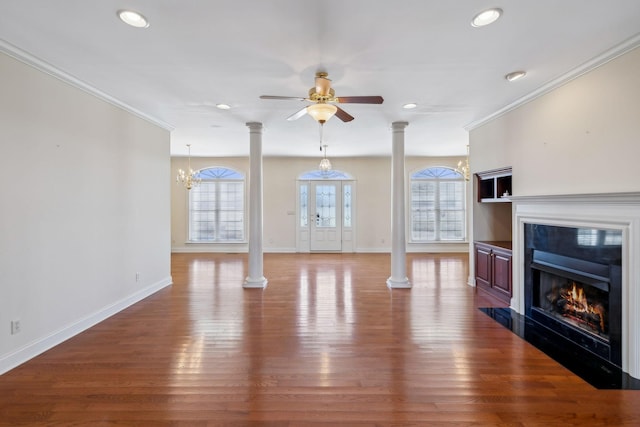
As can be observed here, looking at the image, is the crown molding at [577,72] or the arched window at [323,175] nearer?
the crown molding at [577,72]

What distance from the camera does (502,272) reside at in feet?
14.4

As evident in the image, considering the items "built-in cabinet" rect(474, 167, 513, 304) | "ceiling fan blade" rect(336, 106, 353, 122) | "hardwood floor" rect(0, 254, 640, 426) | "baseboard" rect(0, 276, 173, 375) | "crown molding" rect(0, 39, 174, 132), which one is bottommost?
"hardwood floor" rect(0, 254, 640, 426)

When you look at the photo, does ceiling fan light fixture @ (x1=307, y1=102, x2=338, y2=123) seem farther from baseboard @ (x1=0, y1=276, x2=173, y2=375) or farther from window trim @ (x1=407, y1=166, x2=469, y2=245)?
window trim @ (x1=407, y1=166, x2=469, y2=245)

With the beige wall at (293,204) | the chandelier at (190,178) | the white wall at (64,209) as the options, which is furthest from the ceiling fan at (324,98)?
the chandelier at (190,178)

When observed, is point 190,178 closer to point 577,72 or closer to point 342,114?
point 342,114

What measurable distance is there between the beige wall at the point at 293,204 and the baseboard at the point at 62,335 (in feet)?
14.8

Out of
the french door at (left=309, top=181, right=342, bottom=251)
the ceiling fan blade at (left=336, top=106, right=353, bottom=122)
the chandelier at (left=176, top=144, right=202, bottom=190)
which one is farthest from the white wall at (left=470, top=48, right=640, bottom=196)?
the chandelier at (left=176, top=144, right=202, bottom=190)

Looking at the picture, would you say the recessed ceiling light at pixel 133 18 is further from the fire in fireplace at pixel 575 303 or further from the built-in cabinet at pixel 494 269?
the built-in cabinet at pixel 494 269

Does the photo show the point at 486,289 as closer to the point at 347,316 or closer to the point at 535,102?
the point at 347,316

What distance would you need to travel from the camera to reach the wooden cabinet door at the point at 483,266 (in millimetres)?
4746

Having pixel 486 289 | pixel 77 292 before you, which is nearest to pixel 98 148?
pixel 77 292

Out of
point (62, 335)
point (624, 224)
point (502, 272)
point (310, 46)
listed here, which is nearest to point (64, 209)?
point (62, 335)

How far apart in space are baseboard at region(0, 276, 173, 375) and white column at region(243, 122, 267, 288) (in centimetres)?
165

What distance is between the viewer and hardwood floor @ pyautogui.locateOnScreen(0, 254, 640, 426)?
202 centimetres
